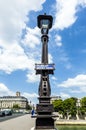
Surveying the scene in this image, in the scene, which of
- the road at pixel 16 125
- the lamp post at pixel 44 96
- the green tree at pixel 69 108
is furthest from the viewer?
the green tree at pixel 69 108

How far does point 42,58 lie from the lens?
1339 inches

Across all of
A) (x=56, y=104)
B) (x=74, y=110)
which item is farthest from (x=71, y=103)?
(x=56, y=104)

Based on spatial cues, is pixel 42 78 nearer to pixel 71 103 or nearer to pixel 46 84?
pixel 46 84

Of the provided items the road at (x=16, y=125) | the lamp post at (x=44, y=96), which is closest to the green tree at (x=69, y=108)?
the road at (x=16, y=125)

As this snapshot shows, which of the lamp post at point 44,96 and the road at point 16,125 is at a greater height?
the lamp post at point 44,96

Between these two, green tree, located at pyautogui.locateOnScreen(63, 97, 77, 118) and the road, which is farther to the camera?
green tree, located at pyautogui.locateOnScreen(63, 97, 77, 118)

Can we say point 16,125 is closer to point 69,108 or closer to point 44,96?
point 44,96

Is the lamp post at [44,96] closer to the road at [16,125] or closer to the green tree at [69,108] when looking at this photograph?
the road at [16,125]

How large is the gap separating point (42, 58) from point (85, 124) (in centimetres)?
6290

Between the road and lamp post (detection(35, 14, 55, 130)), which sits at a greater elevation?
lamp post (detection(35, 14, 55, 130))

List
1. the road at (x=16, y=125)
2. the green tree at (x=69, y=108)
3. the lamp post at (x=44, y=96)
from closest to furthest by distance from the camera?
1. the lamp post at (x=44, y=96)
2. the road at (x=16, y=125)
3. the green tree at (x=69, y=108)

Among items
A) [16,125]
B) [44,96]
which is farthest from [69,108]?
[44,96]

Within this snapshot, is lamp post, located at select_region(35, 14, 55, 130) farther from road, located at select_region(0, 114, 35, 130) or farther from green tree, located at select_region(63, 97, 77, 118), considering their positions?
green tree, located at select_region(63, 97, 77, 118)

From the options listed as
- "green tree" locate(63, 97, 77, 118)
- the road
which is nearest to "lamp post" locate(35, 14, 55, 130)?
the road
